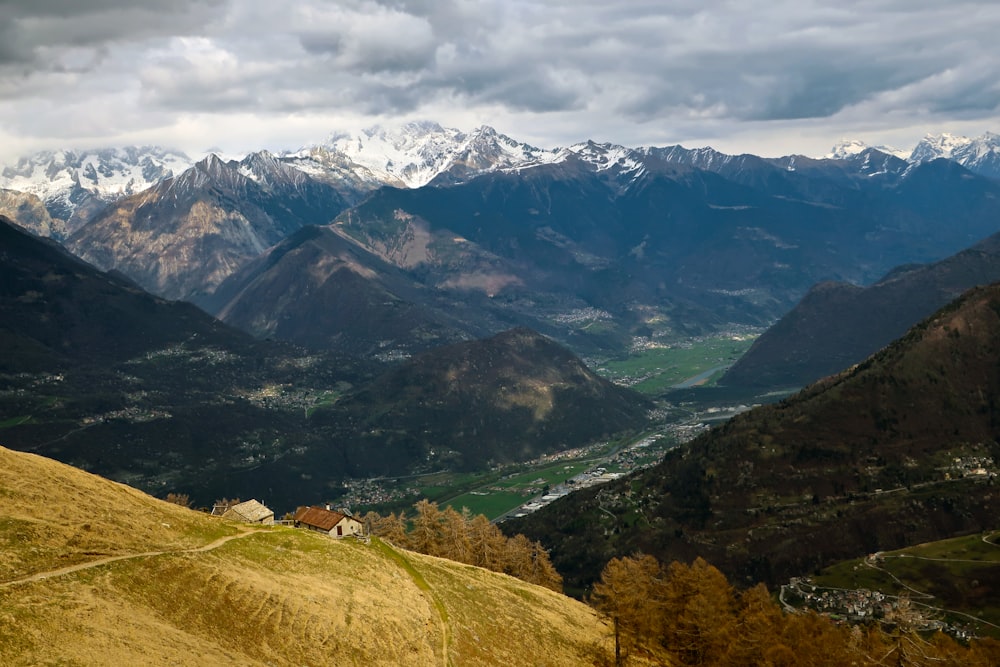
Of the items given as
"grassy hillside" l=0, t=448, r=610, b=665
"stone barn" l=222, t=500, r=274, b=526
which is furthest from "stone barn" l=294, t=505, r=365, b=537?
"grassy hillside" l=0, t=448, r=610, b=665

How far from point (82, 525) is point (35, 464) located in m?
18.7

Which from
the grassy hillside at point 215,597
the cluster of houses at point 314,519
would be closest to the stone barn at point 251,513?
the cluster of houses at point 314,519

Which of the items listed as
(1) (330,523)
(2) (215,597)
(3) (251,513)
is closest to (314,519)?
(1) (330,523)

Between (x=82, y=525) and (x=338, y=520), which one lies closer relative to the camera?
(x=82, y=525)

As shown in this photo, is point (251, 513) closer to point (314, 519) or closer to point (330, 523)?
point (314, 519)

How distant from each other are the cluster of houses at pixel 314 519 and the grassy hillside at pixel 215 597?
14.7m

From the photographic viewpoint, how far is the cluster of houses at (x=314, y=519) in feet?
475

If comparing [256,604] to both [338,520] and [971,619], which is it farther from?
[971,619]

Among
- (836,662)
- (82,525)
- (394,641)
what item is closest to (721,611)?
(836,662)

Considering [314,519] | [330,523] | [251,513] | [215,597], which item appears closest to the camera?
[215,597]

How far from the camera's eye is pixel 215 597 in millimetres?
93562

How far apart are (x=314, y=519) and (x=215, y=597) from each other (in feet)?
181

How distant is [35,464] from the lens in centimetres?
11275

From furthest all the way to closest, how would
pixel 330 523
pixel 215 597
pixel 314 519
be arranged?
pixel 314 519
pixel 330 523
pixel 215 597
